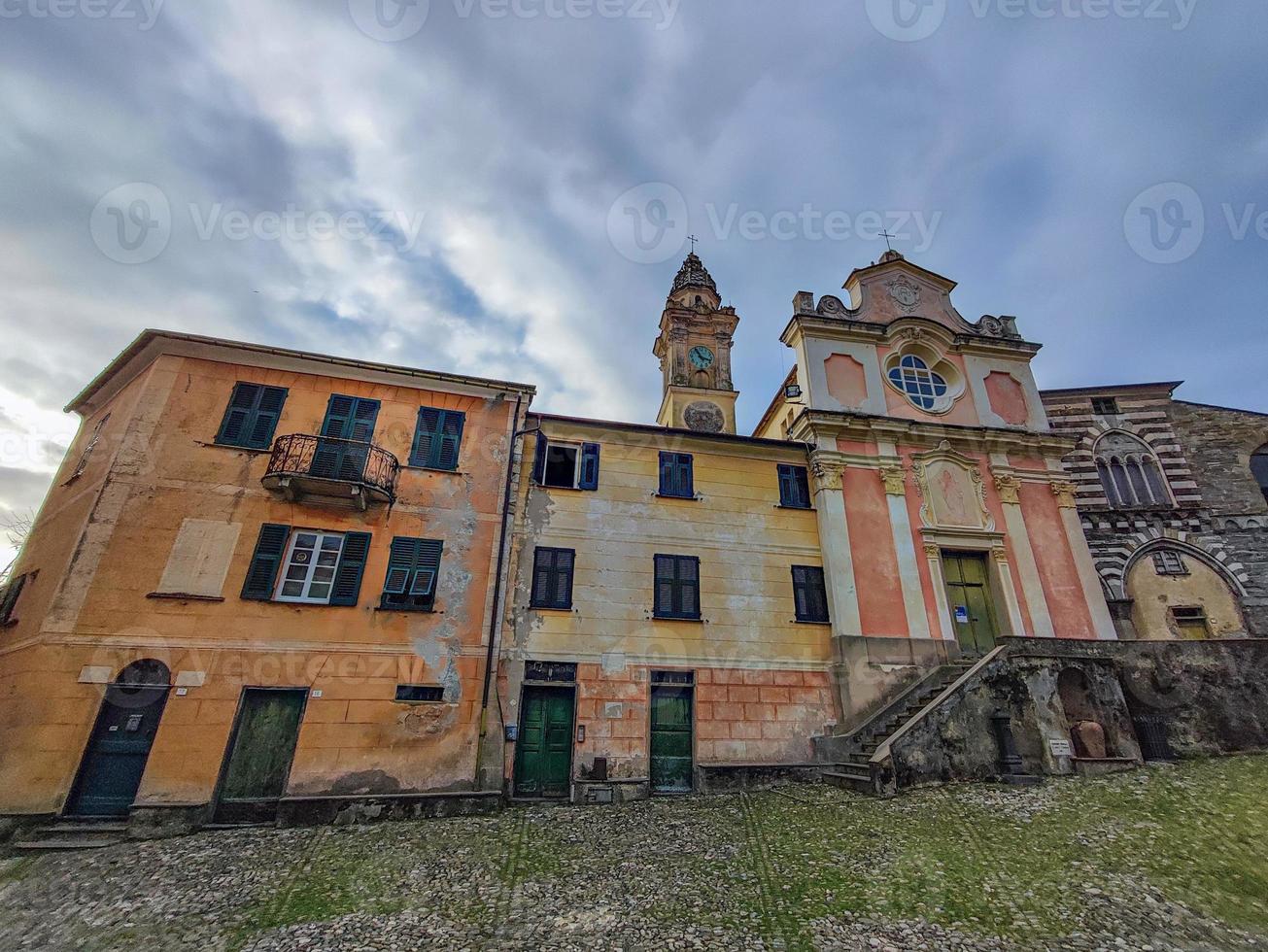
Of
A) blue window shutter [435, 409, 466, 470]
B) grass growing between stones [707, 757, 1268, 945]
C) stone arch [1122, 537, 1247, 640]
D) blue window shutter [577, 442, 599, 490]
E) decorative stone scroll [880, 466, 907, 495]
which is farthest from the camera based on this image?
stone arch [1122, 537, 1247, 640]

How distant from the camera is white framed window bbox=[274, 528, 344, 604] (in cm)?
1243

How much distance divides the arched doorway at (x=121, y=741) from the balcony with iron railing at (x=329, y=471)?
4308mm

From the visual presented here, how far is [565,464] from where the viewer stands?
15695mm

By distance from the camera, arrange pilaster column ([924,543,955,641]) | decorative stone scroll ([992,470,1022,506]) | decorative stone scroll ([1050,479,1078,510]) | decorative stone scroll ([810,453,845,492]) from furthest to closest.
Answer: decorative stone scroll ([1050,479,1078,510])
decorative stone scroll ([992,470,1022,506])
decorative stone scroll ([810,453,845,492])
pilaster column ([924,543,955,641])

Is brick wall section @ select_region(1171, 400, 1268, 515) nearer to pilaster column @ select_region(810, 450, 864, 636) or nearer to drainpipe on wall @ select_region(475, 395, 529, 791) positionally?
pilaster column @ select_region(810, 450, 864, 636)

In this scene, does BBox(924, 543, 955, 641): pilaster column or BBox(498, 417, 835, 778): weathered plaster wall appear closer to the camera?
BBox(498, 417, 835, 778): weathered plaster wall

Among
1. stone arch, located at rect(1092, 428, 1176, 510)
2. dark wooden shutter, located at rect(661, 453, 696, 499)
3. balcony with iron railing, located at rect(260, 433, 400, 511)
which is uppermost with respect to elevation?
stone arch, located at rect(1092, 428, 1176, 510)

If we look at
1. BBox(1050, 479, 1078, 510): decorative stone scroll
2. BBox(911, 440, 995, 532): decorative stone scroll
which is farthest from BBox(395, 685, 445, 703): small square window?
BBox(1050, 479, 1078, 510): decorative stone scroll

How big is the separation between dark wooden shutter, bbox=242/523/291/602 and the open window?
237 inches

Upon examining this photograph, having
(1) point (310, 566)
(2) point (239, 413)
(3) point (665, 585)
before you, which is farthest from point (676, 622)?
(2) point (239, 413)

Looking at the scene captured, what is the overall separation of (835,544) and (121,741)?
1667 centimetres

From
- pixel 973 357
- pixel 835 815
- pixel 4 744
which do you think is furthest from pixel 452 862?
pixel 973 357

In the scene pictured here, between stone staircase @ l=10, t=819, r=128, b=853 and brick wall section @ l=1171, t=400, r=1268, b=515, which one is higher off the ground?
brick wall section @ l=1171, t=400, r=1268, b=515

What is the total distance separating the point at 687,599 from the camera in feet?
48.7
